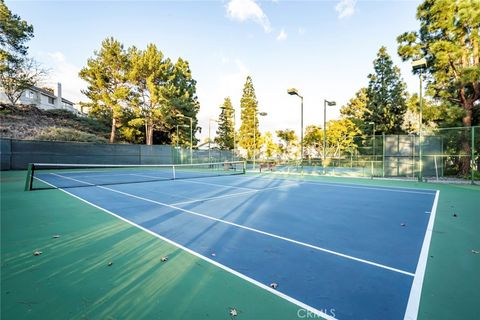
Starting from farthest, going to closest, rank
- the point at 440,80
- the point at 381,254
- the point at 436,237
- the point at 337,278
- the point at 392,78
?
the point at 392,78
the point at 440,80
the point at 436,237
the point at 381,254
the point at 337,278

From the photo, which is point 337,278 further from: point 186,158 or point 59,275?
point 186,158

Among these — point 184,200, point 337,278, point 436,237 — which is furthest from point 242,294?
point 184,200

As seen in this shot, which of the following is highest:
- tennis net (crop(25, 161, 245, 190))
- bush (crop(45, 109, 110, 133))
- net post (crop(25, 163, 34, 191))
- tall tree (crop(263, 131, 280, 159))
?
bush (crop(45, 109, 110, 133))

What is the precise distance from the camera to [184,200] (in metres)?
7.92

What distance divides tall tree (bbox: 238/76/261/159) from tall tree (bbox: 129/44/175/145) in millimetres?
24569

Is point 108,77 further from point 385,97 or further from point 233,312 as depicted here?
point 233,312

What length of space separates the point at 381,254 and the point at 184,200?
5.75 metres

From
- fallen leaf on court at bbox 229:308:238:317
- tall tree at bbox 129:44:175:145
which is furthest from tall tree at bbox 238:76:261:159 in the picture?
fallen leaf on court at bbox 229:308:238:317

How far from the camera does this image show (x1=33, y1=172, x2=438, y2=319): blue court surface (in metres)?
2.54

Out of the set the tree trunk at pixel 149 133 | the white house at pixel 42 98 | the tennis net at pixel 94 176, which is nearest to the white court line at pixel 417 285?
the tennis net at pixel 94 176

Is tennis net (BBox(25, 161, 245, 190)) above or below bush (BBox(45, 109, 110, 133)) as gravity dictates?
below

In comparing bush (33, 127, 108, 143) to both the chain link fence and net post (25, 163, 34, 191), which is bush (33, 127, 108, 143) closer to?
net post (25, 163, 34, 191)

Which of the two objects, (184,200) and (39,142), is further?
(39,142)

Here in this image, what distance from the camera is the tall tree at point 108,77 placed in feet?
113
